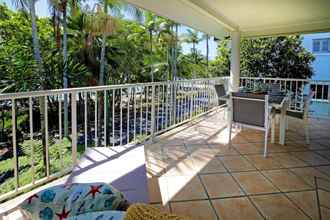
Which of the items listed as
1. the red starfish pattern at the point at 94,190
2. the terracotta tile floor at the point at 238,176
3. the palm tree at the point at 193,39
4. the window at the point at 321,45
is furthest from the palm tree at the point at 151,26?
the red starfish pattern at the point at 94,190

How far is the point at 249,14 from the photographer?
4.75 meters

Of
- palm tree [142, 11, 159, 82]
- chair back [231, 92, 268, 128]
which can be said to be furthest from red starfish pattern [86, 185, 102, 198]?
palm tree [142, 11, 159, 82]

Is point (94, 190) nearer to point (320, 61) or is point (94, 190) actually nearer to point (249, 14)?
point (249, 14)

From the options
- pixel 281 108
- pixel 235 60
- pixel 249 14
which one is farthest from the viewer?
pixel 235 60

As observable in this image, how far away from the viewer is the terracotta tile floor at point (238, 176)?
6.84 feet

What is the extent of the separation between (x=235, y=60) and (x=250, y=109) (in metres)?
3.12

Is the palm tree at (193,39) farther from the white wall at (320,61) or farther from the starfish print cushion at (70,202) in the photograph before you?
the starfish print cushion at (70,202)

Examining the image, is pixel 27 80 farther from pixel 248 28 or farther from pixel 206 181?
pixel 248 28

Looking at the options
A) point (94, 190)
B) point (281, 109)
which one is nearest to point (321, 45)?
point (281, 109)

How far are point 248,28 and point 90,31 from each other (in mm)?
6545

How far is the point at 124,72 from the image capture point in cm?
1257

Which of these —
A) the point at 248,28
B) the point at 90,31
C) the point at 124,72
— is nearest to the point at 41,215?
the point at 248,28

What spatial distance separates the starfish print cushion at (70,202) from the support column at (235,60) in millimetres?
5676

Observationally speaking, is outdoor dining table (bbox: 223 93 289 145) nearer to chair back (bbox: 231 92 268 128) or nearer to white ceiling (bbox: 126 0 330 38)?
chair back (bbox: 231 92 268 128)
